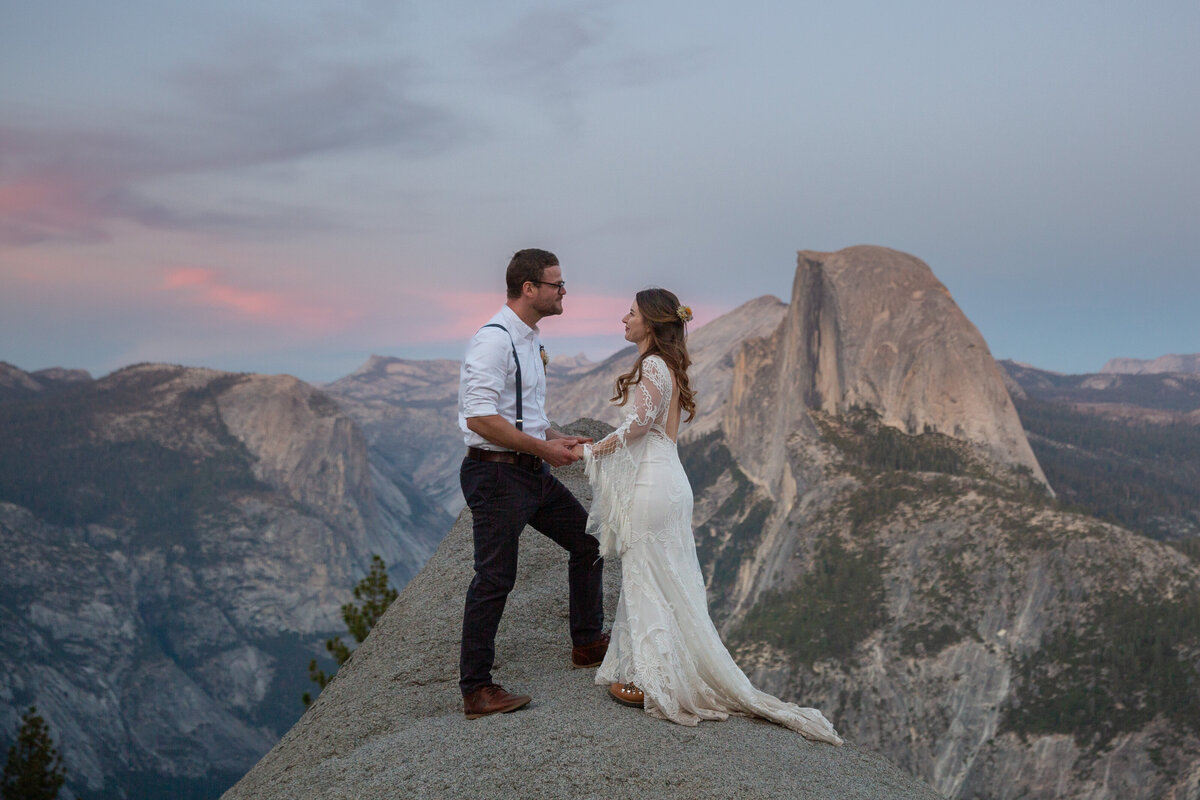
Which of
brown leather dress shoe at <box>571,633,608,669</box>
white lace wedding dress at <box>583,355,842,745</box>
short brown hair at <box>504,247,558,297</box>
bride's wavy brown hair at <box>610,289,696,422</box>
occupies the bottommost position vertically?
brown leather dress shoe at <box>571,633,608,669</box>

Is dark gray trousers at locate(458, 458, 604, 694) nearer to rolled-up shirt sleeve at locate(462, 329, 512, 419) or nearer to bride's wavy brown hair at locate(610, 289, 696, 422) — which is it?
rolled-up shirt sleeve at locate(462, 329, 512, 419)

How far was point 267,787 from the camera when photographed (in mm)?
8711

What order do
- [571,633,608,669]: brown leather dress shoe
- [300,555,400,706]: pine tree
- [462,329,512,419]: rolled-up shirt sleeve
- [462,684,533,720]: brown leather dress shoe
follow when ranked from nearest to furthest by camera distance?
[462,329,512,419]: rolled-up shirt sleeve
[462,684,533,720]: brown leather dress shoe
[571,633,608,669]: brown leather dress shoe
[300,555,400,706]: pine tree

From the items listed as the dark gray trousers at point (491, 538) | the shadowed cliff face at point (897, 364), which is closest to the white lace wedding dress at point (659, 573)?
the dark gray trousers at point (491, 538)

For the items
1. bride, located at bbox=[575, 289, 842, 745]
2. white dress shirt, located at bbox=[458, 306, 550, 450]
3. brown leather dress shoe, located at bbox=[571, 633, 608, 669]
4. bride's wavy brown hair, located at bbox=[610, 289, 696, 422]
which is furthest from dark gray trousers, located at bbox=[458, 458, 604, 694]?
brown leather dress shoe, located at bbox=[571, 633, 608, 669]

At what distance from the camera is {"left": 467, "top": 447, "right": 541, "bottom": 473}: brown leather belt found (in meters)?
7.92

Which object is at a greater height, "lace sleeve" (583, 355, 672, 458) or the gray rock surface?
"lace sleeve" (583, 355, 672, 458)

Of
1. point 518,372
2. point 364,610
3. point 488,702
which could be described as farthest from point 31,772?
point 518,372

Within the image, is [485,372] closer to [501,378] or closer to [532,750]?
[501,378]

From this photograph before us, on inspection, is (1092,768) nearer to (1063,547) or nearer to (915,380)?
(1063,547)

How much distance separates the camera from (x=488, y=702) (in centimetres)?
828

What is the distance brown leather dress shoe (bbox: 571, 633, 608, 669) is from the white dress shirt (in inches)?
104

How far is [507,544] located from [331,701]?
183 inches

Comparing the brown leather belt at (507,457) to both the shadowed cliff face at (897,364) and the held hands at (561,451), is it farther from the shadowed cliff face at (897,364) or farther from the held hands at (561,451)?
the shadowed cliff face at (897,364)
